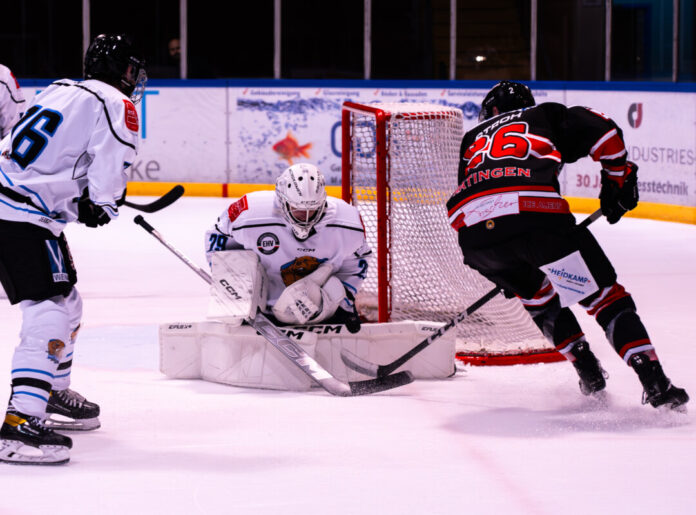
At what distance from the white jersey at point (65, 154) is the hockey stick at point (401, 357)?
1150 millimetres

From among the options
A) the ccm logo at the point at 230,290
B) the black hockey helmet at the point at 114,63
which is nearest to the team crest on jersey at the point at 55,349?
the black hockey helmet at the point at 114,63

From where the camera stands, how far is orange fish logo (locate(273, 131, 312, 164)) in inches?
380

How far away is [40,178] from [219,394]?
102cm

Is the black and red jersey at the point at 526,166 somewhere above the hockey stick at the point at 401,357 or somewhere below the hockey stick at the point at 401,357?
above

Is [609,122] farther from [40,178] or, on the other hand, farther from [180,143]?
[180,143]

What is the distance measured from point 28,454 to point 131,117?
842mm

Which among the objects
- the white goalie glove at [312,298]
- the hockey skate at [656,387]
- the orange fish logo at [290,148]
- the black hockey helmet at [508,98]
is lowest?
the hockey skate at [656,387]

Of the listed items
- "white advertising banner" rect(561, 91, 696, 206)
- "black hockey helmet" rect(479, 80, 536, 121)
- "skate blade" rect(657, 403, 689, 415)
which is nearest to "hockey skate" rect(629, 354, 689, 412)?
"skate blade" rect(657, 403, 689, 415)

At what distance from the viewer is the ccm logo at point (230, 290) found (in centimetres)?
374

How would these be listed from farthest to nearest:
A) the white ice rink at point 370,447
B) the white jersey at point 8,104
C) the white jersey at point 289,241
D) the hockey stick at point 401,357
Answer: the white jersey at point 8,104, the white jersey at point 289,241, the hockey stick at point 401,357, the white ice rink at point 370,447

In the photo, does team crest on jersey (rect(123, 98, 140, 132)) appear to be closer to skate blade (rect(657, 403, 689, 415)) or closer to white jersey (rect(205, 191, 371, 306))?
white jersey (rect(205, 191, 371, 306))

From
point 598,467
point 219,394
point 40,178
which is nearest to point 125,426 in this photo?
point 219,394

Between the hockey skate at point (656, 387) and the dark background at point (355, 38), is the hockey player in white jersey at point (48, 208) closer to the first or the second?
the hockey skate at point (656, 387)

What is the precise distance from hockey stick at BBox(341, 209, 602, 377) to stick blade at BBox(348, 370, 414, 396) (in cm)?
10
